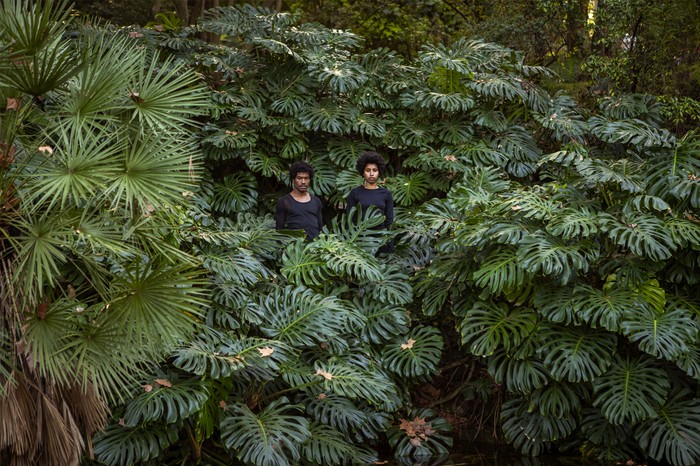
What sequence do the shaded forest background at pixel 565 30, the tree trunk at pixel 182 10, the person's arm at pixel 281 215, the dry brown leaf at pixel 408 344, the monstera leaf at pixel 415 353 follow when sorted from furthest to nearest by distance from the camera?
1. the tree trunk at pixel 182 10
2. the shaded forest background at pixel 565 30
3. the person's arm at pixel 281 215
4. the dry brown leaf at pixel 408 344
5. the monstera leaf at pixel 415 353

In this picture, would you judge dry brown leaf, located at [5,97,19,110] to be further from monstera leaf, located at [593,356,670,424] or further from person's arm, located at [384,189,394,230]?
monstera leaf, located at [593,356,670,424]

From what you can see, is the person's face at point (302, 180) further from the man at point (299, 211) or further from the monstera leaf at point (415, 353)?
the monstera leaf at point (415, 353)

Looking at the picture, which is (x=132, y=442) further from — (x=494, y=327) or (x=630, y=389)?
(x=630, y=389)

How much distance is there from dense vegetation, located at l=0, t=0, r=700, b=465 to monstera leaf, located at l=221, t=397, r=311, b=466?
0.9 inches

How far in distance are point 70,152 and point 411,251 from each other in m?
4.26

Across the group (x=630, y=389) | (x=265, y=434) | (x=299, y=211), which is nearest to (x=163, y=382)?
(x=265, y=434)

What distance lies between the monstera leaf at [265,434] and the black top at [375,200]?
222 centimetres

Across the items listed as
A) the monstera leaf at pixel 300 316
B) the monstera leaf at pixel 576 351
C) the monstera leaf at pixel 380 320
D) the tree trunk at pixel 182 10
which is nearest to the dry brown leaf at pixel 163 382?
the monstera leaf at pixel 300 316

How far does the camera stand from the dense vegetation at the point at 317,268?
497cm

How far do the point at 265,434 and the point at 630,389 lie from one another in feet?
8.72

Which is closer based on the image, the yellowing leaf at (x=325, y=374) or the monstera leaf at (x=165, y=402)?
the monstera leaf at (x=165, y=402)

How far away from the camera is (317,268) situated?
7535mm

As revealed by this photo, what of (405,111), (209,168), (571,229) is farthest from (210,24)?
(571,229)

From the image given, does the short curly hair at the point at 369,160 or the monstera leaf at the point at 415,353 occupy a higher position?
the short curly hair at the point at 369,160
